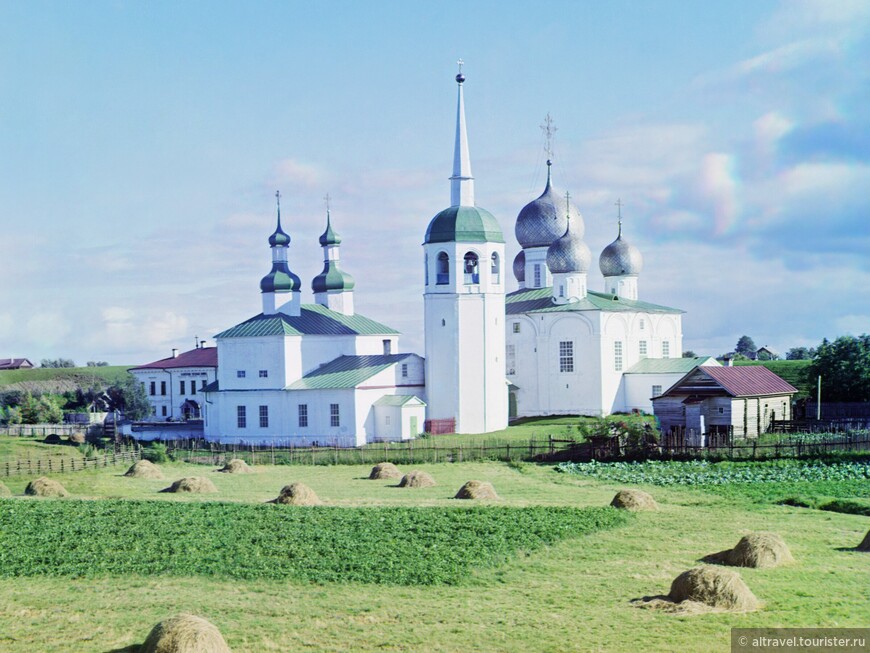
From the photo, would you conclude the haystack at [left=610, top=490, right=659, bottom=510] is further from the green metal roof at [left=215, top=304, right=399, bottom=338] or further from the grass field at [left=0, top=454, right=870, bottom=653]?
the green metal roof at [left=215, top=304, right=399, bottom=338]

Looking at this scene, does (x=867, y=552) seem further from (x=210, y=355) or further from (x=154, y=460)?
(x=210, y=355)

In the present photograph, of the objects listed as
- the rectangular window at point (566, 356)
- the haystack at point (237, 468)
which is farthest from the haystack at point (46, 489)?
the rectangular window at point (566, 356)

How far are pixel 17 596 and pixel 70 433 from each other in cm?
4148

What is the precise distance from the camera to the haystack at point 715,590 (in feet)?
50.2

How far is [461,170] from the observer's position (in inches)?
1918

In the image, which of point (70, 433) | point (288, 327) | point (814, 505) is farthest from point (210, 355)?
point (814, 505)

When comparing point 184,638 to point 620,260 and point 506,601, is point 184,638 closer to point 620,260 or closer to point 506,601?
point 506,601

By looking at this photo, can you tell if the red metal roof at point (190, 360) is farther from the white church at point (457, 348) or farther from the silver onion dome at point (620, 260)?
the silver onion dome at point (620, 260)

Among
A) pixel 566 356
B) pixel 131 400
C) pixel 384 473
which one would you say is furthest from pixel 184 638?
pixel 131 400

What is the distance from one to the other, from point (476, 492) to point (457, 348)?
20.5 m

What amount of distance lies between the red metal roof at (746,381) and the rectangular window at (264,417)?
720 inches

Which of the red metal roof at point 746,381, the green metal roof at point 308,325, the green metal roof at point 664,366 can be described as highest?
the green metal roof at point 308,325

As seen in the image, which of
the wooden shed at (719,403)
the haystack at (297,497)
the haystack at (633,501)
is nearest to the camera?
the haystack at (633,501)

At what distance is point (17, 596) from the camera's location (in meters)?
17.3
